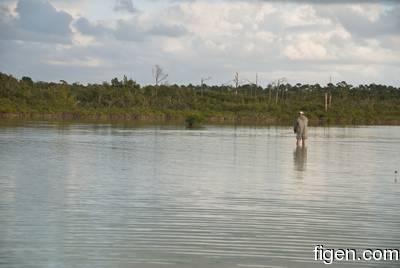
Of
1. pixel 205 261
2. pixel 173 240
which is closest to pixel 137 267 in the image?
pixel 205 261

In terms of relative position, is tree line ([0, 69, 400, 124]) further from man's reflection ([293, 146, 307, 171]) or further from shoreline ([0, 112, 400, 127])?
man's reflection ([293, 146, 307, 171])

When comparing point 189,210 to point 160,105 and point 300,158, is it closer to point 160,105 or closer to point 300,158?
point 300,158

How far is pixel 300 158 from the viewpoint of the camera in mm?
22562

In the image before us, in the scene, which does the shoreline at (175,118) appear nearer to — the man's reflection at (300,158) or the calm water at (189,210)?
the man's reflection at (300,158)

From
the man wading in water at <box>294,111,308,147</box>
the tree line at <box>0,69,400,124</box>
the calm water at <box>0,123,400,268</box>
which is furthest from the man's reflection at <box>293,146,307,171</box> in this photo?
the tree line at <box>0,69,400,124</box>

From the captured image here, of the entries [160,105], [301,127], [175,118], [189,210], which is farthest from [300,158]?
[160,105]

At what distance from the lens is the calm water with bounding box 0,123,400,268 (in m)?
8.42

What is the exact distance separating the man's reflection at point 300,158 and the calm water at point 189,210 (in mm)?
83

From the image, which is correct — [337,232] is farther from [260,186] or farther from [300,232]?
[260,186]

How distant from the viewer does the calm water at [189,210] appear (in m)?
8.42

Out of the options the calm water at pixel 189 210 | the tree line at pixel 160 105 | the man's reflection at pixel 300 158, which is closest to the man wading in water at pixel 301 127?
the man's reflection at pixel 300 158

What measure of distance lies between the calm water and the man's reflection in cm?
8

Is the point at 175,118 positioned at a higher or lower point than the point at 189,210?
higher

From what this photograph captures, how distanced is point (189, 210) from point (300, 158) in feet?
37.6
